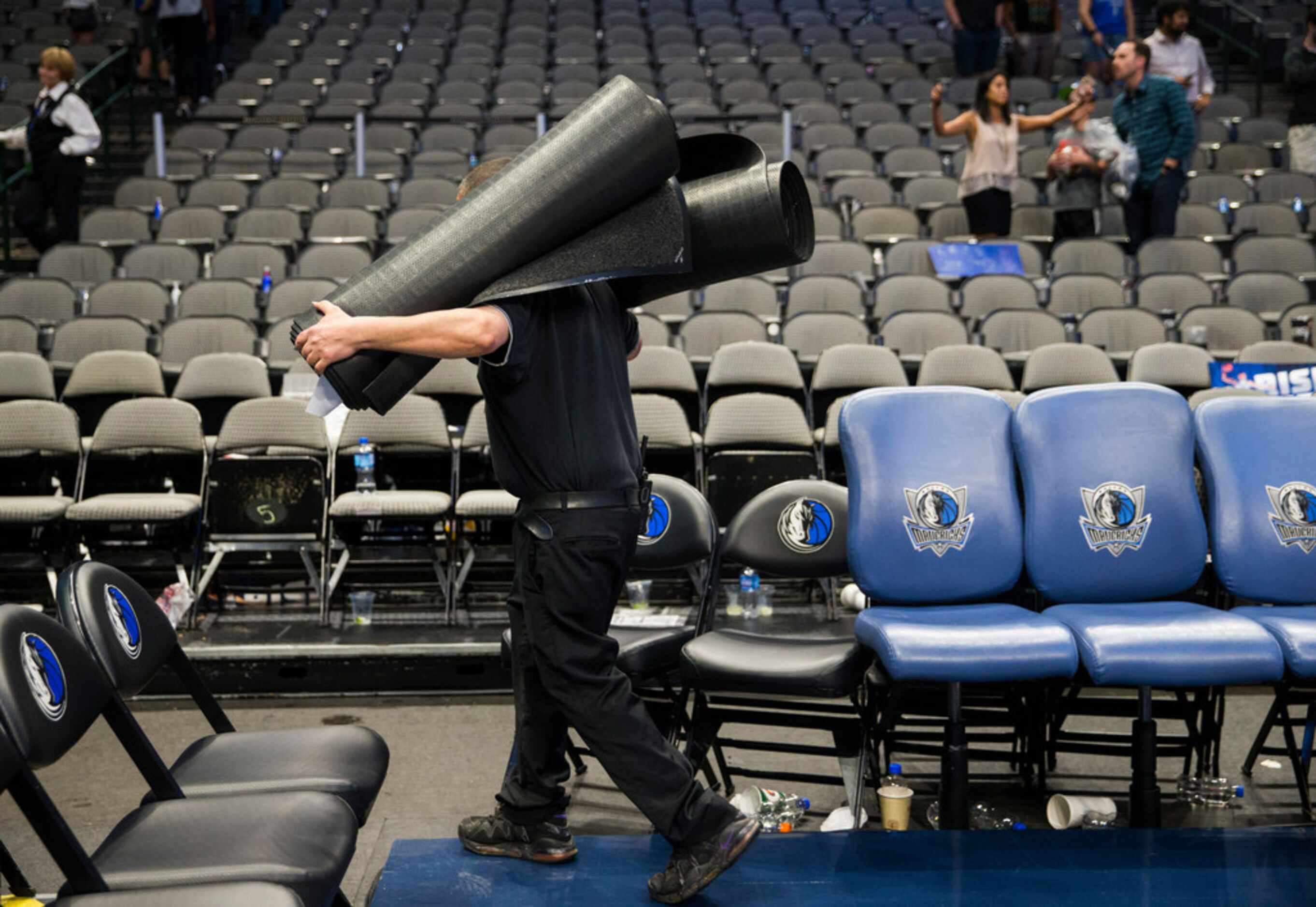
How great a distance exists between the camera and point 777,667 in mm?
3072

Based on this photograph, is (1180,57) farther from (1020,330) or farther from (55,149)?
(55,149)

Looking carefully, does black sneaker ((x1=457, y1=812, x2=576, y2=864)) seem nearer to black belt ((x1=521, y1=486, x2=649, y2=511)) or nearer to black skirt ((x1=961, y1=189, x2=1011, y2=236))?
black belt ((x1=521, y1=486, x2=649, y2=511))

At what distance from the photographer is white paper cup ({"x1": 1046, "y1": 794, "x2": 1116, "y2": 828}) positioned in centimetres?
316

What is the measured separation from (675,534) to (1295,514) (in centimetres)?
176

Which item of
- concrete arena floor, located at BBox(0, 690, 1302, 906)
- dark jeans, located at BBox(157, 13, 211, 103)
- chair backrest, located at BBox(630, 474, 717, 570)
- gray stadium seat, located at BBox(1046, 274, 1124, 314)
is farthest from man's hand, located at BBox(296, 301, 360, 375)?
dark jeans, located at BBox(157, 13, 211, 103)

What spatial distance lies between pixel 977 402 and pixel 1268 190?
266 inches

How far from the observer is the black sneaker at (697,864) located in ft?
8.26

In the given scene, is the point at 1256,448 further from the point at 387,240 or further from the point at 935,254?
the point at 387,240

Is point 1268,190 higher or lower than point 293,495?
higher

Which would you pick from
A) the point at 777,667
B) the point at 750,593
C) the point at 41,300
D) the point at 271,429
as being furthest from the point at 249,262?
the point at 777,667

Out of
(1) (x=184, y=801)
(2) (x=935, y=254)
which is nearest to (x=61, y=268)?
(2) (x=935, y=254)

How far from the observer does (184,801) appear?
2.34 metres

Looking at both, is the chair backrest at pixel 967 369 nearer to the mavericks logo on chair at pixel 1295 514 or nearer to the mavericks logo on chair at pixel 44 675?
the mavericks logo on chair at pixel 1295 514

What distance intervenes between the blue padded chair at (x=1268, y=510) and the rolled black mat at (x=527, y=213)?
79.2 inches
